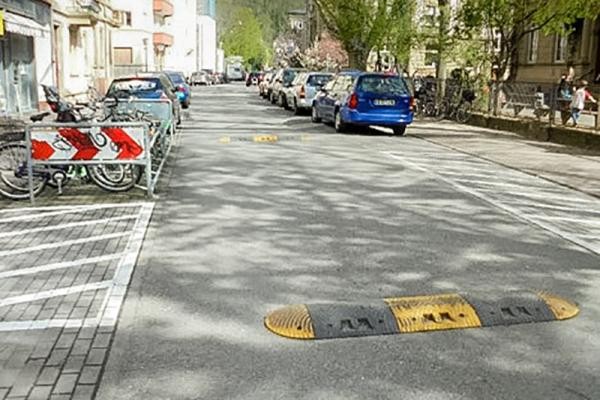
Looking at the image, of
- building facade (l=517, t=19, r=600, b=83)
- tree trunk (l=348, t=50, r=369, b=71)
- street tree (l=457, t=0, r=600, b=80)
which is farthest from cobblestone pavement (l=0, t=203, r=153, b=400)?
tree trunk (l=348, t=50, r=369, b=71)

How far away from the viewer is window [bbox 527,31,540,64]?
35.5m

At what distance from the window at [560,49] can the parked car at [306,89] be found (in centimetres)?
1415

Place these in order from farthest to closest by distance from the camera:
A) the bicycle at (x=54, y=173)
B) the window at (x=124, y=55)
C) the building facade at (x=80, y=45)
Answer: the window at (x=124, y=55)
the building facade at (x=80, y=45)
the bicycle at (x=54, y=173)

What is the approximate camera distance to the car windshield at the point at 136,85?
1733 cm

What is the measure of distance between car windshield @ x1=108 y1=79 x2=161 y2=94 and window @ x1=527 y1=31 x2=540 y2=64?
2413 cm

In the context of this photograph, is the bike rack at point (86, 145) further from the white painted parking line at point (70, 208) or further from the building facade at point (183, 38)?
the building facade at point (183, 38)

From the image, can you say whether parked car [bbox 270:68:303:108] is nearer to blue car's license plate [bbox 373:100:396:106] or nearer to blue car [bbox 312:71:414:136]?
blue car [bbox 312:71:414:136]

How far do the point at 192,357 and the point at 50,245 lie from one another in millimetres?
3046

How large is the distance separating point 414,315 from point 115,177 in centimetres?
565

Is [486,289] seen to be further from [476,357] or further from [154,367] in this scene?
[154,367]

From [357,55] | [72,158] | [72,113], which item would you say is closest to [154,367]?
[72,158]

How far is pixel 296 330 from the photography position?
4.71 meters

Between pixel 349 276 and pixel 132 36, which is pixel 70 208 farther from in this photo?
pixel 132 36

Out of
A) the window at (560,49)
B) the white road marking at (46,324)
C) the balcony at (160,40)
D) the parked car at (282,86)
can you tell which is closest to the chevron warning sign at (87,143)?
the white road marking at (46,324)
